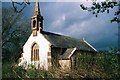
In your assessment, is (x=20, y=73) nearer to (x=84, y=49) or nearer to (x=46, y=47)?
(x=46, y=47)

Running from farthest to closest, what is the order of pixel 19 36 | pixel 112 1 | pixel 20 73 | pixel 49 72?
1. pixel 19 36
2. pixel 20 73
3. pixel 49 72
4. pixel 112 1

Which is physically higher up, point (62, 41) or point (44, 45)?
point (62, 41)

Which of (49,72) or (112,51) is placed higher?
(112,51)

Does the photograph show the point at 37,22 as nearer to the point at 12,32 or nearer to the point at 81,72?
the point at 12,32

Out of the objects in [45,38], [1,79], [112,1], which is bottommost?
[1,79]

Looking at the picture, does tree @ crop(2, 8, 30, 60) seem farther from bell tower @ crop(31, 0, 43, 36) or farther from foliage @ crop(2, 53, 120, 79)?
foliage @ crop(2, 53, 120, 79)

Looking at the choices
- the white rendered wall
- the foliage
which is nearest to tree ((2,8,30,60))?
the white rendered wall

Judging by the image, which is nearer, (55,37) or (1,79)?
(1,79)

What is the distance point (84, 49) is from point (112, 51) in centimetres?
3317

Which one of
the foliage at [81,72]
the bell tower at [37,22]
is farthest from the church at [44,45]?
the foliage at [81,72]

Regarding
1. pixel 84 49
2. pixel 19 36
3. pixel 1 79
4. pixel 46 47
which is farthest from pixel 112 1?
pixel 19 36

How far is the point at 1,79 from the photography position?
9.38 m

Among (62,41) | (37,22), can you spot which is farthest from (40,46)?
(37,22)

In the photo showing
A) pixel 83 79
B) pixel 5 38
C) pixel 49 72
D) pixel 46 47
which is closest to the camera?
pixel 83 79
